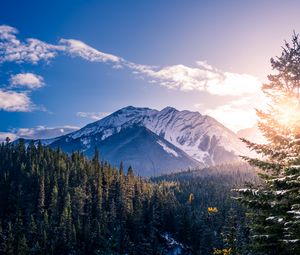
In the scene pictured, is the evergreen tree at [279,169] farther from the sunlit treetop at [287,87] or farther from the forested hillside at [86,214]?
the forested hillside at [86,214]

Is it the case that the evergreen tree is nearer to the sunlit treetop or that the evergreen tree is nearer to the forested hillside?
the sunlit treetop

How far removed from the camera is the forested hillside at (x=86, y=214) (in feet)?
409

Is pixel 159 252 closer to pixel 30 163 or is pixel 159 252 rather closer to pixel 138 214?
pixel 138 214

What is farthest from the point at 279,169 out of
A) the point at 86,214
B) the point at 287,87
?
the point at 86,214

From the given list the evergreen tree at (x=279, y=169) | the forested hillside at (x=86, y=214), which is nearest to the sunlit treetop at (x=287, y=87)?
the evergreen tree at (x=279, y=169)

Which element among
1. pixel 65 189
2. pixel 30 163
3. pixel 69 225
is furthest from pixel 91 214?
pixel 30 163

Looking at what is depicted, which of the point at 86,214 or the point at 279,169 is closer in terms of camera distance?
the point at 279,169

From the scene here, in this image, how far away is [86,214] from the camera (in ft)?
486

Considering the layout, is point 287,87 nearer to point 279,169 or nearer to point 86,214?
point 279,169

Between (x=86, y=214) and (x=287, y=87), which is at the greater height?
(x=287, y=87)

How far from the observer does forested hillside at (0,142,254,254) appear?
12475 cm

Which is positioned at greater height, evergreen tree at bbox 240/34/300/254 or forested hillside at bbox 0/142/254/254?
evergreen tree at bbox 240/34/300/254

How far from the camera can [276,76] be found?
80.4 feet

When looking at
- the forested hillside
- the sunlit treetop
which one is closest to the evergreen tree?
the sunlit treetop
